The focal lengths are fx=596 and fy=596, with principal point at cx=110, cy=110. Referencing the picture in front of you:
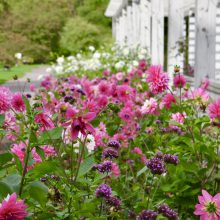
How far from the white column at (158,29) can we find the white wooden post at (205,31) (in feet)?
6.91

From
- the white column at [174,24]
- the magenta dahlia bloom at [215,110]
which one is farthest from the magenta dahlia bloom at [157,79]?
the white column at [174,24]

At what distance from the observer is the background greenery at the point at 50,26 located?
1576 inches

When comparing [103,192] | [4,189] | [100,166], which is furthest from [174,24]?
[4,189]

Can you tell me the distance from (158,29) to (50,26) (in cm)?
4542

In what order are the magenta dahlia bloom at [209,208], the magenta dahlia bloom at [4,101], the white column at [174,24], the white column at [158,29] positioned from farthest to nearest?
the white column at [158,29], the white column at [174,24], the magenta dahlia bloom at [4,101], the magenta dahlia bloom at [209,208]

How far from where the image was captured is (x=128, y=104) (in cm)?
414

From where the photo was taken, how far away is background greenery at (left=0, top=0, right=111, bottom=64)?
1576 inches

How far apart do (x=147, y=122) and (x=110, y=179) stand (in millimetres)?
1674

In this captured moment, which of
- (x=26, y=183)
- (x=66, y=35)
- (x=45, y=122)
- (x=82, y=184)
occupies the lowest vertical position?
(x=66, y=35)

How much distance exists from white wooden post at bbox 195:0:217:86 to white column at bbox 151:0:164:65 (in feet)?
6.91

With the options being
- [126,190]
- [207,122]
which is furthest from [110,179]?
[207,122]

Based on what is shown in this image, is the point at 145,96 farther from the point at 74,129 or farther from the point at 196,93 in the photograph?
the point at 74,129

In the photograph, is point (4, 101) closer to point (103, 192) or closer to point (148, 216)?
point (103, 192)

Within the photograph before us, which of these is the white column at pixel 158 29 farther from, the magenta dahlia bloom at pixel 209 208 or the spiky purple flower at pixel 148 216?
the spiky purple flower at pixel 148 216
